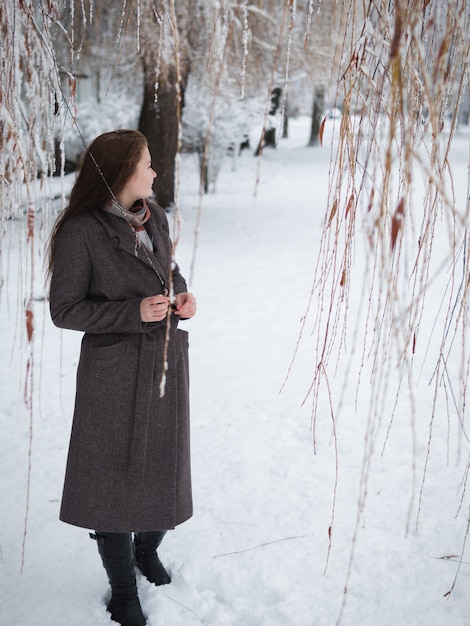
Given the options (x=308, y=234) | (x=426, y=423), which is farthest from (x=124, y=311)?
(x=308, y=234)

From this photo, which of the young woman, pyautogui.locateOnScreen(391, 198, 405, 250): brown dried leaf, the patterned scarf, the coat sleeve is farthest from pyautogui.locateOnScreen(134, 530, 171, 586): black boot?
pyautogui.locateOnScreen(391, 198, 405, 250): brown dried leaf

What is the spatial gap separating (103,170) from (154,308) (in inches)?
14.7

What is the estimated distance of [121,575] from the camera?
161 centimetres

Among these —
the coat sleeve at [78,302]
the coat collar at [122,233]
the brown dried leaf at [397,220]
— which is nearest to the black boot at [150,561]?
the coat sleeve at [78,302]

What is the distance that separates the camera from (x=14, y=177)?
1425 millimetres

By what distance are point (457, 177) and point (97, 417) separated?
9724mm

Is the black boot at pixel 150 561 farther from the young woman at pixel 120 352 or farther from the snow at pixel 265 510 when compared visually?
the young woman at pixel 120 352

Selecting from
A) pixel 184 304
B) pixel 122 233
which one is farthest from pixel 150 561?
pixel 122 233

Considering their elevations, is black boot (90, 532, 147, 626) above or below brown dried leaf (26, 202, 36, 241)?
below

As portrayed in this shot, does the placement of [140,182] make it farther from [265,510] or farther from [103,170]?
[265,510]

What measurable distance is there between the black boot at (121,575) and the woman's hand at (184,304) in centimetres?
63

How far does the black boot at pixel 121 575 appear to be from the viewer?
1.59m

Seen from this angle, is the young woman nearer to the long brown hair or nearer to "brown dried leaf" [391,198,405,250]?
the long brown hair

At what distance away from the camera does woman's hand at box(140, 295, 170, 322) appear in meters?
1.43
